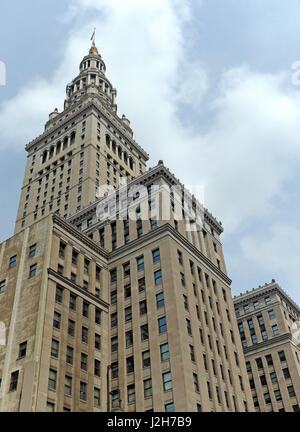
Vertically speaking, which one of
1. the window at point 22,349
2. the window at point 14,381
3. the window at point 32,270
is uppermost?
the window at point 32,270

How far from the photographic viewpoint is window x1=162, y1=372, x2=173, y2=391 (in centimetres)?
5241

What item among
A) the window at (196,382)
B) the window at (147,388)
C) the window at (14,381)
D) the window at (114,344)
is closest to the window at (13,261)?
the window at (14,381)

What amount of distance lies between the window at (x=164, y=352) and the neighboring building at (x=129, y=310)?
121 millimetres

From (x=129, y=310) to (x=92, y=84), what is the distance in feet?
301

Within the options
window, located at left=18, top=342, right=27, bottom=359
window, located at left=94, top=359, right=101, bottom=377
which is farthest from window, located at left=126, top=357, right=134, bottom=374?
window, located at left=18, top=342, right=27, bottom=359

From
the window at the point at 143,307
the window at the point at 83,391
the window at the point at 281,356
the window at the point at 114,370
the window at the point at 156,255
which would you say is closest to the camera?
the window at the point at 83,391

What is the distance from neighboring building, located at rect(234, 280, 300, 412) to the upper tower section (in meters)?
67.4

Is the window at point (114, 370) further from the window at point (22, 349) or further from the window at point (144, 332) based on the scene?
the window at point (22, 349)

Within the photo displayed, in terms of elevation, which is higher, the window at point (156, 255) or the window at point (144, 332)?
the window at point (156, 255)

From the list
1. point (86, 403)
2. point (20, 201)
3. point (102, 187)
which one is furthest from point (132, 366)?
point (20, 201)

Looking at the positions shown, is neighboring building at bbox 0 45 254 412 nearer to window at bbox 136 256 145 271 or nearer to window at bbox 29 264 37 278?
window at bbox 136 256 145 271

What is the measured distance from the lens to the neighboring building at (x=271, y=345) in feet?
290
